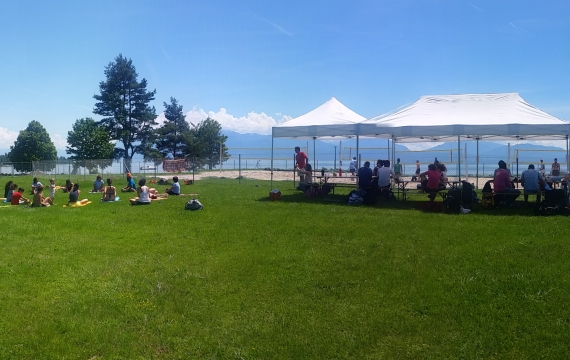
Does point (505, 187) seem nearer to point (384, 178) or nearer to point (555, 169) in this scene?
point (384, 178)

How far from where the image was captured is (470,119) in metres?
14.6

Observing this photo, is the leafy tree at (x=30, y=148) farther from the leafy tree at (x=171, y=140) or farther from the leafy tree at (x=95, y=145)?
the leafy tree at (x=171, y=140)

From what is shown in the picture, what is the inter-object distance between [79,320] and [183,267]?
2.13 meters

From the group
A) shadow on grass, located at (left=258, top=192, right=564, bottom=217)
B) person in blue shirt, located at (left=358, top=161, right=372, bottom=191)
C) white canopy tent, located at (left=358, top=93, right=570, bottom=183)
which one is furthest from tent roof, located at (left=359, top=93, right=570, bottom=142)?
shadow on grass, located at (left=258, top=192, right=564, bottom=217)

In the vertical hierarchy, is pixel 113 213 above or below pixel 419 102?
below

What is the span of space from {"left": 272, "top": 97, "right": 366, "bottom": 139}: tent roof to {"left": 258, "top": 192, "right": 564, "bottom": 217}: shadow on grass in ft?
6.77

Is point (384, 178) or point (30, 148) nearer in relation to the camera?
point (384, 178)

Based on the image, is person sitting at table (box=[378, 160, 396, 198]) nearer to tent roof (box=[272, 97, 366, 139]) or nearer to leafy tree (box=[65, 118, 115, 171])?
tent roof (box=[272, 97, 366, 139])

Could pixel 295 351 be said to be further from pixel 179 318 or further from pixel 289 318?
pixel 179 318

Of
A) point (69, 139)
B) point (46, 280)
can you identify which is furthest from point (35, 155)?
point (46, 280)

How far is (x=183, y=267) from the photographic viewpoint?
25.6 feet

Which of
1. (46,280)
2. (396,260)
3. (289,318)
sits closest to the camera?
(289,318)

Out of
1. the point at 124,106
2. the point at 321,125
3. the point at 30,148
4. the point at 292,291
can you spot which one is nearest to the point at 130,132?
the point at 124,106

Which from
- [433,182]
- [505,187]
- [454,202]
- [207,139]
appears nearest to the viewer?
[454,202]
